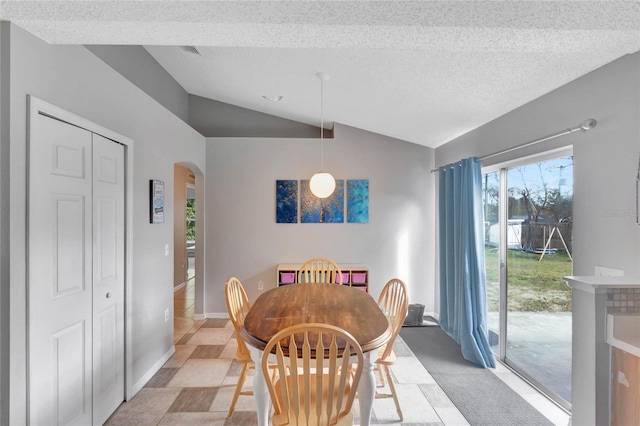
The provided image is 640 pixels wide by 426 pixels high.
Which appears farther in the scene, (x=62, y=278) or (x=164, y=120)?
(x=164, y=120)

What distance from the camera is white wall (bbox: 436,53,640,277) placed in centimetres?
Answer: 160

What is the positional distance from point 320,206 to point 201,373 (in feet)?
7.74

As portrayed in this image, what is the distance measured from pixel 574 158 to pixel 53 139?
3.20 m

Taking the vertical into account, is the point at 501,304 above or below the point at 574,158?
below

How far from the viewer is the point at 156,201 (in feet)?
8.75

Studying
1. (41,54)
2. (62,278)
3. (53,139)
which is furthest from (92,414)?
(41,54)

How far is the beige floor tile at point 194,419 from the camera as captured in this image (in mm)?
1994

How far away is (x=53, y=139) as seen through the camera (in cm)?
158

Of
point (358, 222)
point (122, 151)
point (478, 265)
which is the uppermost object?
point (122, 151)

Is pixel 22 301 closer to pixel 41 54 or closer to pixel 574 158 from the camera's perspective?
pixel 41 54

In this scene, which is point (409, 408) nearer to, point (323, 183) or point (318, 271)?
point (318, 271)

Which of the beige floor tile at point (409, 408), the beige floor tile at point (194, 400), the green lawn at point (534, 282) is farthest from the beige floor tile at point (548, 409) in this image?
the beige floor tile at point (194, 400)

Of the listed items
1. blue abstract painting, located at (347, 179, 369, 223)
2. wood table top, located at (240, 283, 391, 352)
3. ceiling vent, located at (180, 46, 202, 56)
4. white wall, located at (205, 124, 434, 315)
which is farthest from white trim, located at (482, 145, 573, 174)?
ceiling vent, located at (180, 46, 202, 56)

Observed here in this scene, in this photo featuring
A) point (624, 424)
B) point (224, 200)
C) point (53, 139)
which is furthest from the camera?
point (224, 200)
